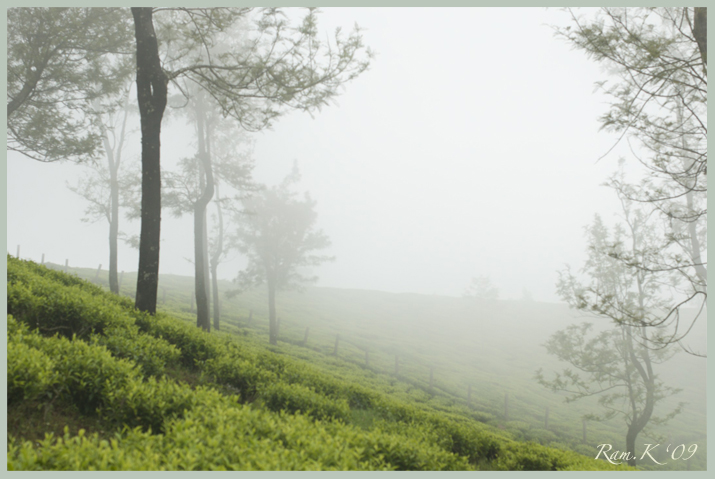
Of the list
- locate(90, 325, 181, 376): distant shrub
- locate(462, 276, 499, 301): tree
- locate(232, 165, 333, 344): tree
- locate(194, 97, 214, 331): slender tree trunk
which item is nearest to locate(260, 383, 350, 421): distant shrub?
locate(90, 325, 181, 376): distant shrub

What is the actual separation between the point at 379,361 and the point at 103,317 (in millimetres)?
23310

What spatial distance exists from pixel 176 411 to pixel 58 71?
11.9 m

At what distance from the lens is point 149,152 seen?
7562mm

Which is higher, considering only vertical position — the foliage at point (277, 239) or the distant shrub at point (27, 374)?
Result: the foliage at point (277, 239)

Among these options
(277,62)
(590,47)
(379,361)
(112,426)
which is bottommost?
(379,361)

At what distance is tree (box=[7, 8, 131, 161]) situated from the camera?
9.60 meters

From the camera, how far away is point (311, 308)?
155 feet

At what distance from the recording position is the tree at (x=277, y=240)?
87.9 feet

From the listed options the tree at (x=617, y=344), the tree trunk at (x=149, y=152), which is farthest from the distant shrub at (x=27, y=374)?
the tree at (x=617, y=344)

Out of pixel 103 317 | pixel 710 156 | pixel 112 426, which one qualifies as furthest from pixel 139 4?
pixel 710 156

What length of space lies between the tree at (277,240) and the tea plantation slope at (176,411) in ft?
64.9

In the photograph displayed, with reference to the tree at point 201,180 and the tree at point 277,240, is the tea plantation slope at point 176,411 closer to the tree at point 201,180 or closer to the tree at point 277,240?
the tree at point 201,180

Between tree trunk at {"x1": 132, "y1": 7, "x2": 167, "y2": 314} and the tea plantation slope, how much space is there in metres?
0.92

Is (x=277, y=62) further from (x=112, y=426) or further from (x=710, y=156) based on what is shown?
(x=710, y=156)
